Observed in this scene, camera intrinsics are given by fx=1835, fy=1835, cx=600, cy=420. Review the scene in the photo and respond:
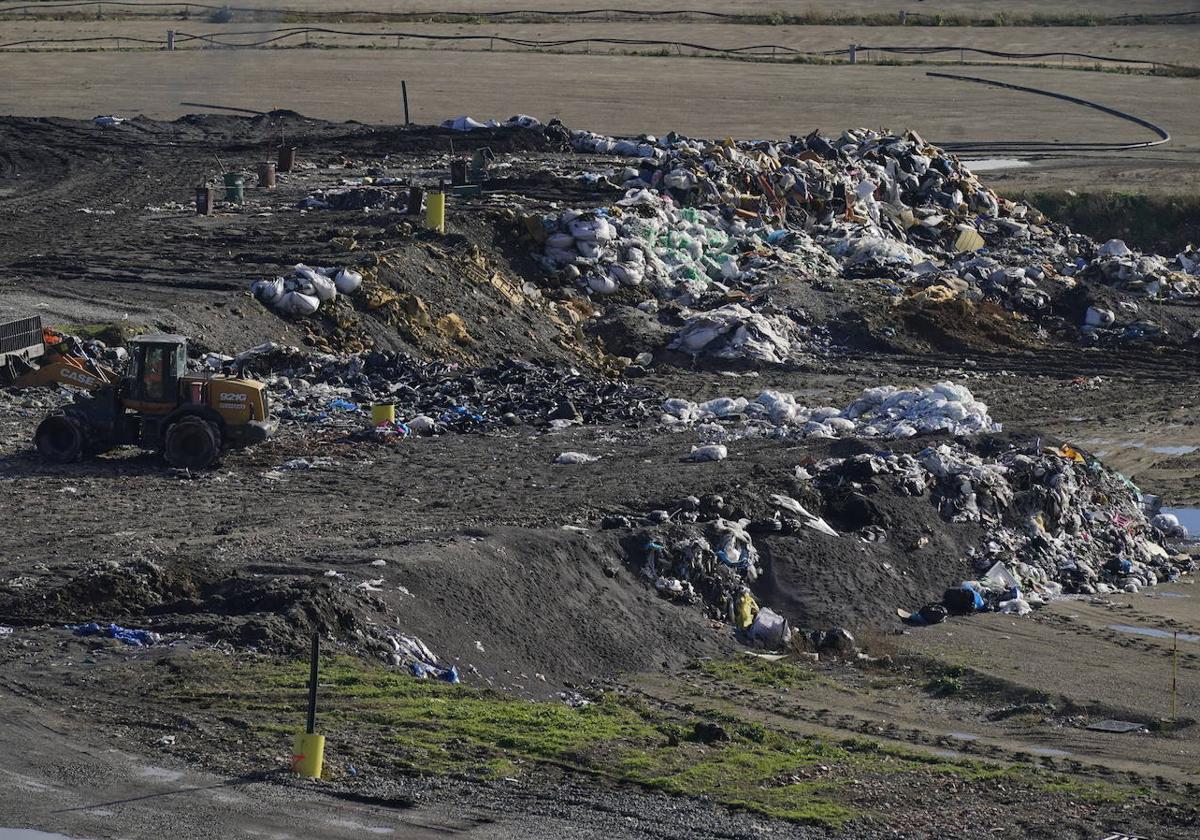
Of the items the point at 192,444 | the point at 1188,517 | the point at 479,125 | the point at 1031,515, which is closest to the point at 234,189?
the point at 479,125

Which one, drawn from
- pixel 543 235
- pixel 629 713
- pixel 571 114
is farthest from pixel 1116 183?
pixel 629 713

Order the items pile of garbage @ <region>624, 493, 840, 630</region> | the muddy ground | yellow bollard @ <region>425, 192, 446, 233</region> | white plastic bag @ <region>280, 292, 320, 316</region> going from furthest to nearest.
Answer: yellow bollard @ <region>425, 192, 446, 233</region>, white plastic bag @ <region>280, 292, 320, 316</region>, pile of garbage @ <region>624, 493, 840, 630</region>, the muddy ground

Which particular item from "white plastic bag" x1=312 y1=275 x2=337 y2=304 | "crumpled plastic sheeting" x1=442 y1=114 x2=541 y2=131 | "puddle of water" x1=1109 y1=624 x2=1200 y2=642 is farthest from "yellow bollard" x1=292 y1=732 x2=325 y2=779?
"crumpled plastic sheeting" x1=442 y1=114 x2=541 y2=131

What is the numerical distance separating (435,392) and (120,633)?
10314 mm

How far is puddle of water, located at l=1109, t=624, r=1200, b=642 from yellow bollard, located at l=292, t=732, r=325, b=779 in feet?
31.1

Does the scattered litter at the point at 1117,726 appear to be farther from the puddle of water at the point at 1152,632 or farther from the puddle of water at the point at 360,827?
the puddle of water at the point at 360,827

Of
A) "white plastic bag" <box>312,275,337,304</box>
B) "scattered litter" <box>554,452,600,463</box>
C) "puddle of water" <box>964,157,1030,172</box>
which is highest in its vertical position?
"puddle of water" <box>964,157,1030,172</box>

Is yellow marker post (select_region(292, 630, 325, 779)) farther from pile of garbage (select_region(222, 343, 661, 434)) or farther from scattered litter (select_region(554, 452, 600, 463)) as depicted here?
pile of garbage (select_region(222, 343, 661, 434))

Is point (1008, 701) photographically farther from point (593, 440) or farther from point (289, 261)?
point (289, 261)

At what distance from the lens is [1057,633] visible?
18.0m

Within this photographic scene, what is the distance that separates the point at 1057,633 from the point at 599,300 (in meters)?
13.3

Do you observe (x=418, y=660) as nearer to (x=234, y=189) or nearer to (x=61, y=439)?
(x=61, y=439)

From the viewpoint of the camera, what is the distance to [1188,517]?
22.9 metres

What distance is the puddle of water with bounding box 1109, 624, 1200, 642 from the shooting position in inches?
707
